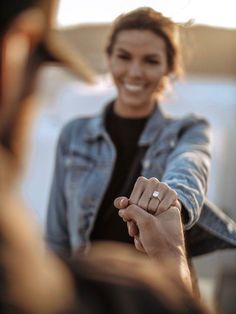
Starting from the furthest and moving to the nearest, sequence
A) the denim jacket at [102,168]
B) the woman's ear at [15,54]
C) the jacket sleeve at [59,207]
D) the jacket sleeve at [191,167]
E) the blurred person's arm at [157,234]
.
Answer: the jacket sleeve at [59,207] → the denim jacket at [102,168] → the jacket sleeve at [191,167] → the blurred person's arm at [157,234] → the woman's ear at [15,54]

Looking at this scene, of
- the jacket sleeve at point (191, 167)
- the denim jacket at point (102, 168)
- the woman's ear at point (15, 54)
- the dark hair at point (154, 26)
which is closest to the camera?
the woman's ear at point (15, 54)

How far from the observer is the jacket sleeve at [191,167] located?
134cm

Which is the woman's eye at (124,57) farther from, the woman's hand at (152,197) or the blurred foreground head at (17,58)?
the blurred foreground head at (17,58)

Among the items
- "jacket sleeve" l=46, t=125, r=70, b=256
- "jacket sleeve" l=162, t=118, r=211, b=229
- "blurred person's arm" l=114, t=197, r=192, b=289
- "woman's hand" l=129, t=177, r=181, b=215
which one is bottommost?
"jacket sleeve" l=46, t=125, r=70, b=256

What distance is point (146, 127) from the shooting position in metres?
1.76

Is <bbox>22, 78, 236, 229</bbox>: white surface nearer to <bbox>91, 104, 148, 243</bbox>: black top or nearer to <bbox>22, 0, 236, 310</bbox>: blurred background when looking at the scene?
<bbox>22, 0, 236, 310</bbox>: blurred background

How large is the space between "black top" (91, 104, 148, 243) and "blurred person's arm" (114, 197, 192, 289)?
0.38 meters

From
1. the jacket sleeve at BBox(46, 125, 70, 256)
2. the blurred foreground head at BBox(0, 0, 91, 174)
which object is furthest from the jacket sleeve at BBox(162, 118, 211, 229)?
the blurred foreground head at BBox(0, 0, 91, 174)

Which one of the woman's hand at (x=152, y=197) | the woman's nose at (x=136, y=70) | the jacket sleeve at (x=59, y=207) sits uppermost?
the woman's nose at (x=136, y=70)

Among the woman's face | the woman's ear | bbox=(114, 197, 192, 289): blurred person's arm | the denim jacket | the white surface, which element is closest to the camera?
the woman's ear

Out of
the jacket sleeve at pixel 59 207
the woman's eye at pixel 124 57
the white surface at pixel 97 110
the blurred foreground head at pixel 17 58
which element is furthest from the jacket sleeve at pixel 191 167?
the white surface at pixel 97 110

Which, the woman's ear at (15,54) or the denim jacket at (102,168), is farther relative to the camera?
the denim jacket at (102,168)

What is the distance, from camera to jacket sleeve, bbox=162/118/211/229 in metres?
→ 1.34

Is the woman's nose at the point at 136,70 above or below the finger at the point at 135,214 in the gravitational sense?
above
